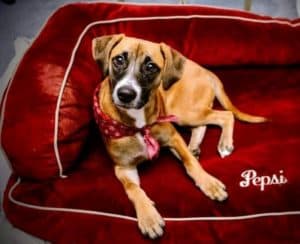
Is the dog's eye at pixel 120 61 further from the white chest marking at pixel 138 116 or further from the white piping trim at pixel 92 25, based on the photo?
the white piping trim at pixel 92 25

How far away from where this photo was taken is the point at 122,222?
1542 mm

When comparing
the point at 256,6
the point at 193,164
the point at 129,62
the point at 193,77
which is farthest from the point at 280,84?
the point at 256,6

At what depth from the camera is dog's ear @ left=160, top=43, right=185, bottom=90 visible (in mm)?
1507

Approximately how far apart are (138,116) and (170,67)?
0.59 ft

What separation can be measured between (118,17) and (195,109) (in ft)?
1.40

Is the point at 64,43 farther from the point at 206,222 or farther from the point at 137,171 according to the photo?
the point at 206,222

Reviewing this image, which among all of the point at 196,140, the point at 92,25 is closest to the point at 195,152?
the point at 196,140

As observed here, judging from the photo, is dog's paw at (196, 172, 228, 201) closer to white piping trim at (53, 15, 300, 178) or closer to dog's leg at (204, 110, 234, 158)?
dog's leg at (204, 110, 234, 158)

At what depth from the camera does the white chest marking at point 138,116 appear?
60.8 inches

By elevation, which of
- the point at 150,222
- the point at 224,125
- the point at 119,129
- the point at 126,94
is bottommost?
the point at 150,222

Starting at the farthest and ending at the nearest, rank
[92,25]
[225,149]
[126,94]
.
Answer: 1. [92,25]
2. [225,149]
3. [126,94]

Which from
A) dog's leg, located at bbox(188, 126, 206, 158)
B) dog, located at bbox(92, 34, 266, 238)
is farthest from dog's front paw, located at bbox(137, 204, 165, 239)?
dog's leg, located at bbox(188, 126, 206, 158)

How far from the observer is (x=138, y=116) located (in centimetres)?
156

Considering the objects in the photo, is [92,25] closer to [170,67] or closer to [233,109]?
[170,67]
